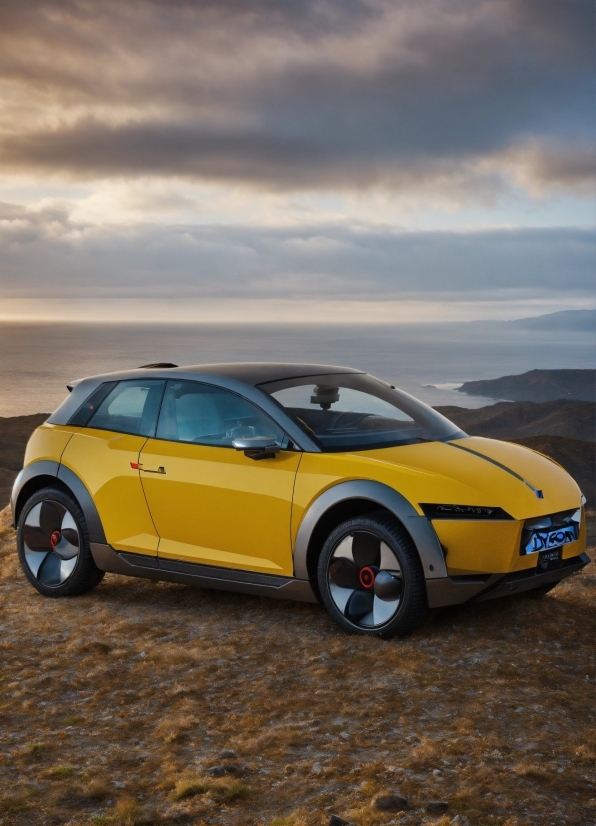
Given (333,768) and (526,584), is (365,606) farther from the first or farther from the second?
(333,768)

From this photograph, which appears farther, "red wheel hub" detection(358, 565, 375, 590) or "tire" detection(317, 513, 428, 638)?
"red wheel hub" detection(358, 565, 375, 590)

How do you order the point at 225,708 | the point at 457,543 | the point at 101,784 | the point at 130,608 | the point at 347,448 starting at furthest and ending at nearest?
the point at 130,608 < the point at 347,448 < the point at 457,543 < the point at 225,708 < the point at 101,784

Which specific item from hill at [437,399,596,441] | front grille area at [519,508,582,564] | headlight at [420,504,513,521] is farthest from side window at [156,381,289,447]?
hill at [437,399,596,441]

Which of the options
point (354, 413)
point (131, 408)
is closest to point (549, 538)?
point (354, 413)

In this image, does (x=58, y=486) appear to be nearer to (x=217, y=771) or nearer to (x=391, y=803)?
(x=217, y=771)

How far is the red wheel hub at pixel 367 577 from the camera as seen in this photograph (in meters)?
5.56

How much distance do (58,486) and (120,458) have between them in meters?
0.79

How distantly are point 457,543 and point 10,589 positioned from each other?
3.85 meters

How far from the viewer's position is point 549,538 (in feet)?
18.4

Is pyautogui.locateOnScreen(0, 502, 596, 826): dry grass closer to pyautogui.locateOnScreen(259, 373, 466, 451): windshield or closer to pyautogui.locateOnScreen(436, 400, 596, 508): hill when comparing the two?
pyautogui.locateOnScreen(259, 373, 466, 451): windshield

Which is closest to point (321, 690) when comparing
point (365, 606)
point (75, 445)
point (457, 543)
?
point (365, 606)

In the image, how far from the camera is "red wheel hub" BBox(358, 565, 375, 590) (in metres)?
5.56

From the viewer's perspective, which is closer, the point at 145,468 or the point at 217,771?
the point at 217,771

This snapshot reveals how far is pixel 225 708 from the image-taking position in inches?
187
